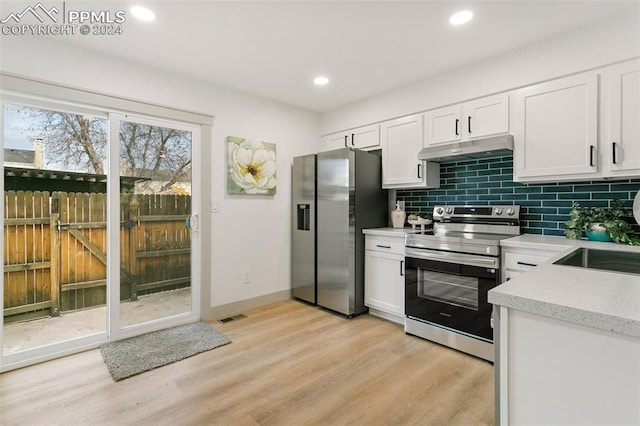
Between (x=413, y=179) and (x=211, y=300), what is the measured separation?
246 cm

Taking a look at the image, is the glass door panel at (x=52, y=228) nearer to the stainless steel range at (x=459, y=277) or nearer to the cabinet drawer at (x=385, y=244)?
the cabinet drawer at (x=385, y=244)

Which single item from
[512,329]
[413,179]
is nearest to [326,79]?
[413,179]

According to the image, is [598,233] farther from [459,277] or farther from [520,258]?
[459,277]

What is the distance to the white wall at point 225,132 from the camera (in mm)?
2316

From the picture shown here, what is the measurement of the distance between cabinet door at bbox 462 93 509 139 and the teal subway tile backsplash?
1.18ft

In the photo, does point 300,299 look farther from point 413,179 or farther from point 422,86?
point 422,86

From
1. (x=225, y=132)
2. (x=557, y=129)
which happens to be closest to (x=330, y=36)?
(x=225, y=132)

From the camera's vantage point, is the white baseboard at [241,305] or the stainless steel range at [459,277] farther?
the white baseboard at [241,305]

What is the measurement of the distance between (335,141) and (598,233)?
110 inches

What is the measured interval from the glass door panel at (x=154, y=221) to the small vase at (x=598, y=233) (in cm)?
344

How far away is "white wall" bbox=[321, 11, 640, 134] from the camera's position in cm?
206

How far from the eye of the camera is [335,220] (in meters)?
3.31

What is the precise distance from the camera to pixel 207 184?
3092 mm

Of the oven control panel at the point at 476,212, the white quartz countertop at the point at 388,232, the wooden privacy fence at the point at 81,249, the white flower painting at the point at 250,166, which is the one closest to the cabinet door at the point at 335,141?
the white flower painting at the point at 250,166
